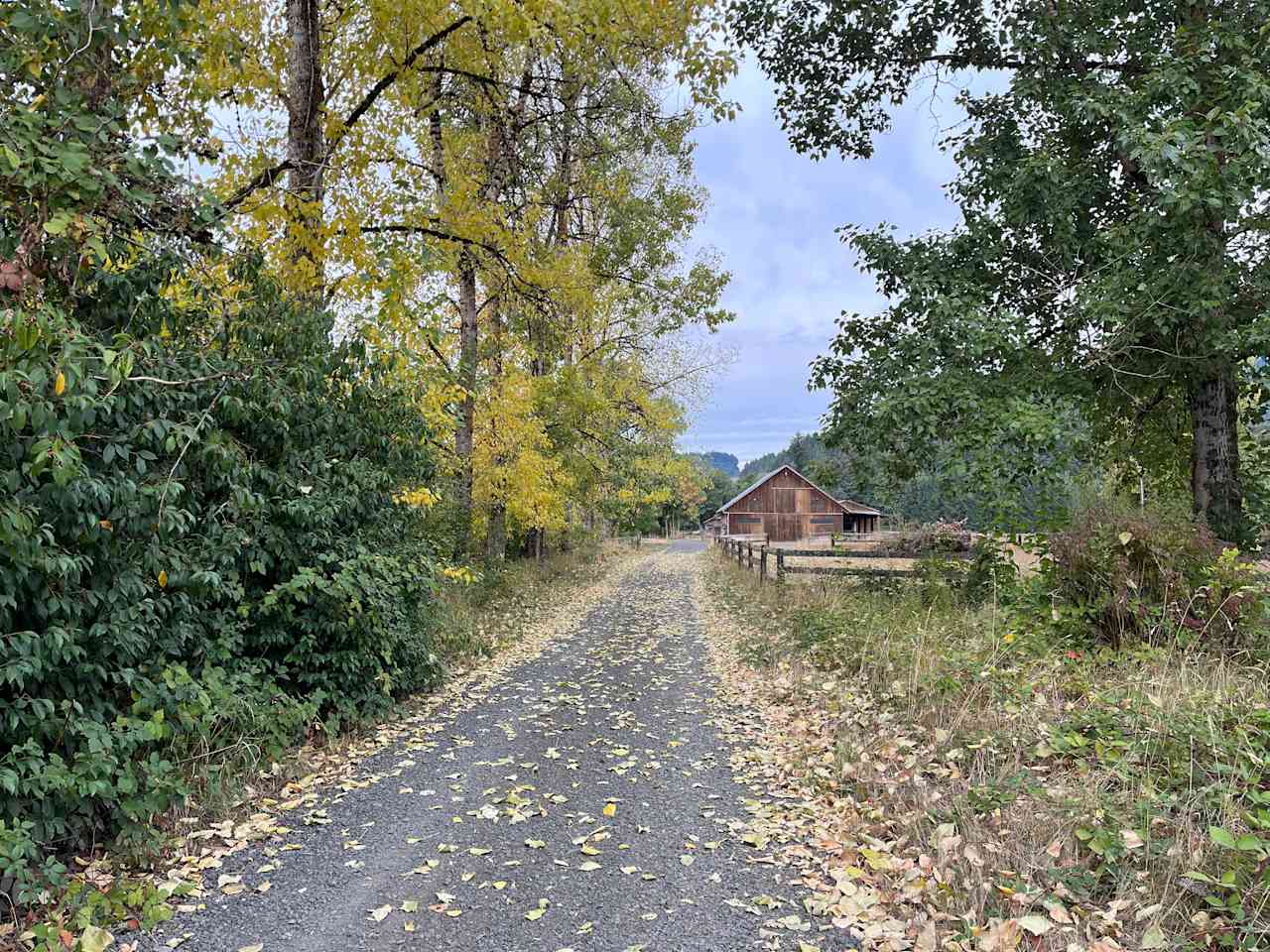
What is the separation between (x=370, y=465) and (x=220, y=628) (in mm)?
1883

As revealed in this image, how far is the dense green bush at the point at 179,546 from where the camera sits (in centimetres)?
309

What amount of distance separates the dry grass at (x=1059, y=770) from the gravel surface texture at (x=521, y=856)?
3.00ft

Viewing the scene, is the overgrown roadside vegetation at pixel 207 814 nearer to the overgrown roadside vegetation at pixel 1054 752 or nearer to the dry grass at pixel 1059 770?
the overgrown roadside vegetation at pixel 1054 752

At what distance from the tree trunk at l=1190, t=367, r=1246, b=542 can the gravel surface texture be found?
7649 mm

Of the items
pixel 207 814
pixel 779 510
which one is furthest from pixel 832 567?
pixel 779 510

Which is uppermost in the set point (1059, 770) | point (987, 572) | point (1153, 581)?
point (1153, 581)

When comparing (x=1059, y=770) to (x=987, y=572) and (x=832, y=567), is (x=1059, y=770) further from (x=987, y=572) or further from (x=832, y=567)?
(x=832, y=567)

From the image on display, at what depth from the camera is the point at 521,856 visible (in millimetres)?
3834

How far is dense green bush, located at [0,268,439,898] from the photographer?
309cm

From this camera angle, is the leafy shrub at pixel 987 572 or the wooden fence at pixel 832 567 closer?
the leafy shrub at pixel 987 572

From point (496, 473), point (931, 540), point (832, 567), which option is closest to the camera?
point (931, 540)

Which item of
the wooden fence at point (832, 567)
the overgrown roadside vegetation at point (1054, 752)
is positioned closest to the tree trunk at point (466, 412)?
the wooden fence at point (832, 567)

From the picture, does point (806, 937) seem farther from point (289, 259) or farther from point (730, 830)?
point (289, 259)

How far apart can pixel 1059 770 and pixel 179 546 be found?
555cm
